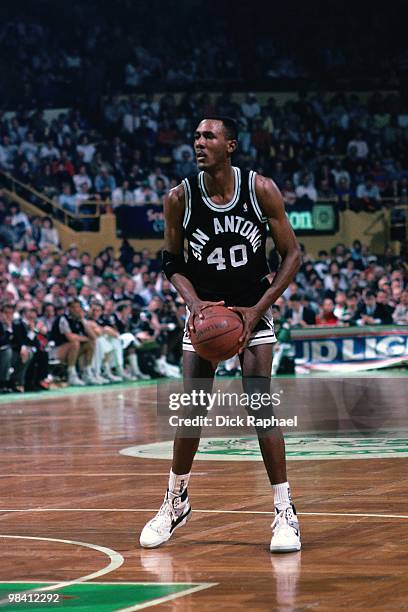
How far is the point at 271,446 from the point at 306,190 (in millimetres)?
23371

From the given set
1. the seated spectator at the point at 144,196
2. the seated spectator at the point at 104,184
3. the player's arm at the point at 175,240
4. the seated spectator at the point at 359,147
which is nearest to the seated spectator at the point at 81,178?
the seated spectator at the point at 104,184

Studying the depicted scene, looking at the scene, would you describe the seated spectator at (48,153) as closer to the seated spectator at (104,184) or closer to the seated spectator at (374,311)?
the seated spectator at (104,184)

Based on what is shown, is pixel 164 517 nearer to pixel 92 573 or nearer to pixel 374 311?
pixel 92 573

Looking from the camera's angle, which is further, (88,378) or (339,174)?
(339,174)

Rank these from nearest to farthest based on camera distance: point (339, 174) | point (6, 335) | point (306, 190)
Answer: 1. point (6, 335)
2. point (306, 190)
3. point (339, 174)

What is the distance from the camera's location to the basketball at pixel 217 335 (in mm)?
6387

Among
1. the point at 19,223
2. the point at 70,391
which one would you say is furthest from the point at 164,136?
the point at 70,391

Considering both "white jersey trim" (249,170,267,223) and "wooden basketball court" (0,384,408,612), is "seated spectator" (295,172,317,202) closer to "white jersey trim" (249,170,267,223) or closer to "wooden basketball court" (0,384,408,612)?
"wooden basketball court" (0,384,408,612)

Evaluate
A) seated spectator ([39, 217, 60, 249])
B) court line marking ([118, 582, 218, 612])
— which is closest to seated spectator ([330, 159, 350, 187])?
seated spectator ([39, 217, 60, 249])

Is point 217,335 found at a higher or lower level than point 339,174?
lower

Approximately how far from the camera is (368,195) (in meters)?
30.0

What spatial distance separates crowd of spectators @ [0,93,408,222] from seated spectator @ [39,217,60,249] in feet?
7.25

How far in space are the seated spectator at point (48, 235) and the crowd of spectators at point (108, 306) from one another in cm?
2

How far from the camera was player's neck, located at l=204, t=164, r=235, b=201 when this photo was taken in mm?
6754
